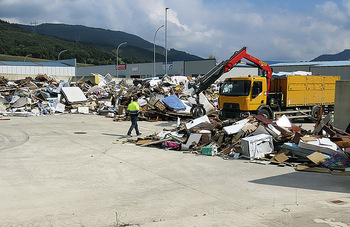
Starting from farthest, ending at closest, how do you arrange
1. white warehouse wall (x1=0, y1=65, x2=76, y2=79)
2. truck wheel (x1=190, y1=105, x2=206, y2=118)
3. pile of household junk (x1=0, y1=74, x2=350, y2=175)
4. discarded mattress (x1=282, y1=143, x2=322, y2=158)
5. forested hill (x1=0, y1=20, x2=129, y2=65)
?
forested hill (x1=0, y1=20, x2=129, y2=65)
white warehouse wall (x1=0, y1=65, x2=76, y2=79)
truck wheel (x1=190, y1=105, x2=206, y2=118)
discarded mattress (x1=282, y1=143, x2=322, y2=158)
pile of household junk (x1=0, y1=74, x2=350, y2=175)

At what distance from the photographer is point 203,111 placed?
21.2 meters

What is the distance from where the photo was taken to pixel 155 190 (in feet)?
25.2

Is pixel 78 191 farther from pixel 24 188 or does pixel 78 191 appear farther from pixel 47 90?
pixel 47 90

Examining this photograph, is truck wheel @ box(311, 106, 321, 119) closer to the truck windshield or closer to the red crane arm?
the red crane arm

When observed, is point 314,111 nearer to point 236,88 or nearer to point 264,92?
point 264,92

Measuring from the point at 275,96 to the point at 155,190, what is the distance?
46.0ft

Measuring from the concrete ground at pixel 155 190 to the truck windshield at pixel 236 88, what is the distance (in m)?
7.01

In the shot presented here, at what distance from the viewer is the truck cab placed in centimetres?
1770

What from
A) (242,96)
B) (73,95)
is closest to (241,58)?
(242,96)

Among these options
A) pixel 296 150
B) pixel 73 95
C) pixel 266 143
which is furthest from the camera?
pixel 73 95

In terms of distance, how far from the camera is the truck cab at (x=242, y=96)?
17703 mm

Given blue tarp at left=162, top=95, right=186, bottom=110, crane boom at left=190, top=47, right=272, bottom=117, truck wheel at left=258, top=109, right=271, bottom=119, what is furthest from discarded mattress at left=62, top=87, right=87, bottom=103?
truck wheel at left=258, top=109, right=271, bottom=119

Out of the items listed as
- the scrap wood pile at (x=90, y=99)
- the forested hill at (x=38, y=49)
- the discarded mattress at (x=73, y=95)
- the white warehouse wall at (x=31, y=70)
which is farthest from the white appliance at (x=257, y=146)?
the forested hill at (x=38, y=49)

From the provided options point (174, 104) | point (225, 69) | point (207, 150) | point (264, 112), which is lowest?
point (207, 150)
